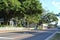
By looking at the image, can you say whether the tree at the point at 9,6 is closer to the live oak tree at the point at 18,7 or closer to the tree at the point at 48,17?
the live oak tree at the point at 18,7

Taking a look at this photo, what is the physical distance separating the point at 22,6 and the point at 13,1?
14.5 ft

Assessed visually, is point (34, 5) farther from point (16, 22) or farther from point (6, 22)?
point (16, 22)

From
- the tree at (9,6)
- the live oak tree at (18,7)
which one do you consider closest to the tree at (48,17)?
the live oak tree at (18,7)

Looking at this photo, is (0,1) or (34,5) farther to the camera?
(34,5)

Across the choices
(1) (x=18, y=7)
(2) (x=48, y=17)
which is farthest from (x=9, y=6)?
(2) (x=48, y=17)

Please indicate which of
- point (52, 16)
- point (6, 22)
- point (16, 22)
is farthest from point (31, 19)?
point (52, 16)

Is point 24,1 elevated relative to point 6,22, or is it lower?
elevated

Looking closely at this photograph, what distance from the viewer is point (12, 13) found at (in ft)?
228

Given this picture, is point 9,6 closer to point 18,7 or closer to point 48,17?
point 18,7

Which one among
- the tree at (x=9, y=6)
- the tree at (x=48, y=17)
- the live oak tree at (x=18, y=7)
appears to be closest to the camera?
the tree at (x=9, y=6)

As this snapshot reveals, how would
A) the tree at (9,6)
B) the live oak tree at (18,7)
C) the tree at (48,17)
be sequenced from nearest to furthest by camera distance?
the tree at (9,6) < the live oak tree at (18,7) < the tree at (48,17)

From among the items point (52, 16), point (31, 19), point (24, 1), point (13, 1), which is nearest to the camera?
point (13, 1)

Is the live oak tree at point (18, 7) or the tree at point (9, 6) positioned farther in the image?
the live oak tree at point (18, 7)

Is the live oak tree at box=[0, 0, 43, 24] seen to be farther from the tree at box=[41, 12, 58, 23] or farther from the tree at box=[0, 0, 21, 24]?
the tree at box=[41, 12, 58, 23]
